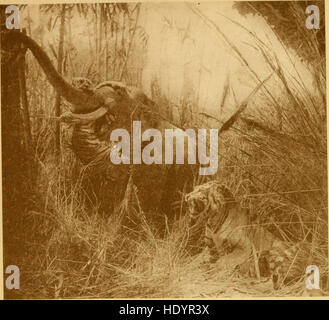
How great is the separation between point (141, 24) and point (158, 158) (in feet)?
2.83

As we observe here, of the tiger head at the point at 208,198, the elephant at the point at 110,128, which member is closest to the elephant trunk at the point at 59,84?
the elephant at the point at 110,128

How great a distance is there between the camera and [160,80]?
121 inches

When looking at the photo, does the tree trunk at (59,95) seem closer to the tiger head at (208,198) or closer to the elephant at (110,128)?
the elephant at (110,128)

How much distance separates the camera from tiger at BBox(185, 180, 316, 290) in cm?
300

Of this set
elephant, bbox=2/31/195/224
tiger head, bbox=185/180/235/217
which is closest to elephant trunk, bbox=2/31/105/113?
elephant, bbox=2/31/195/224

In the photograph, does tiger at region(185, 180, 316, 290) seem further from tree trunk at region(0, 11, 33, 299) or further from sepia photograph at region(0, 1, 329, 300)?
tree trunk at region(0, 11, 33, 299)

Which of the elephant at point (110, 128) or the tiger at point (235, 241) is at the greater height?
the elephant at point (110, 128)

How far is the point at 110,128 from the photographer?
10.1 ft

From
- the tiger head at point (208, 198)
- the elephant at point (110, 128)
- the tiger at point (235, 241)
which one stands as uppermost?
the elephant at point (110, 128)

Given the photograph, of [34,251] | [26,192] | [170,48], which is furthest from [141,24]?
[34,251]

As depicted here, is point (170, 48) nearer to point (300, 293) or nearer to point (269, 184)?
point (269, 184)

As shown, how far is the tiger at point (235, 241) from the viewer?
3002 mm

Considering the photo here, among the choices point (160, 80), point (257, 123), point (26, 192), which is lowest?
point (26, 192)

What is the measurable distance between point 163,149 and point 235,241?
733mm
